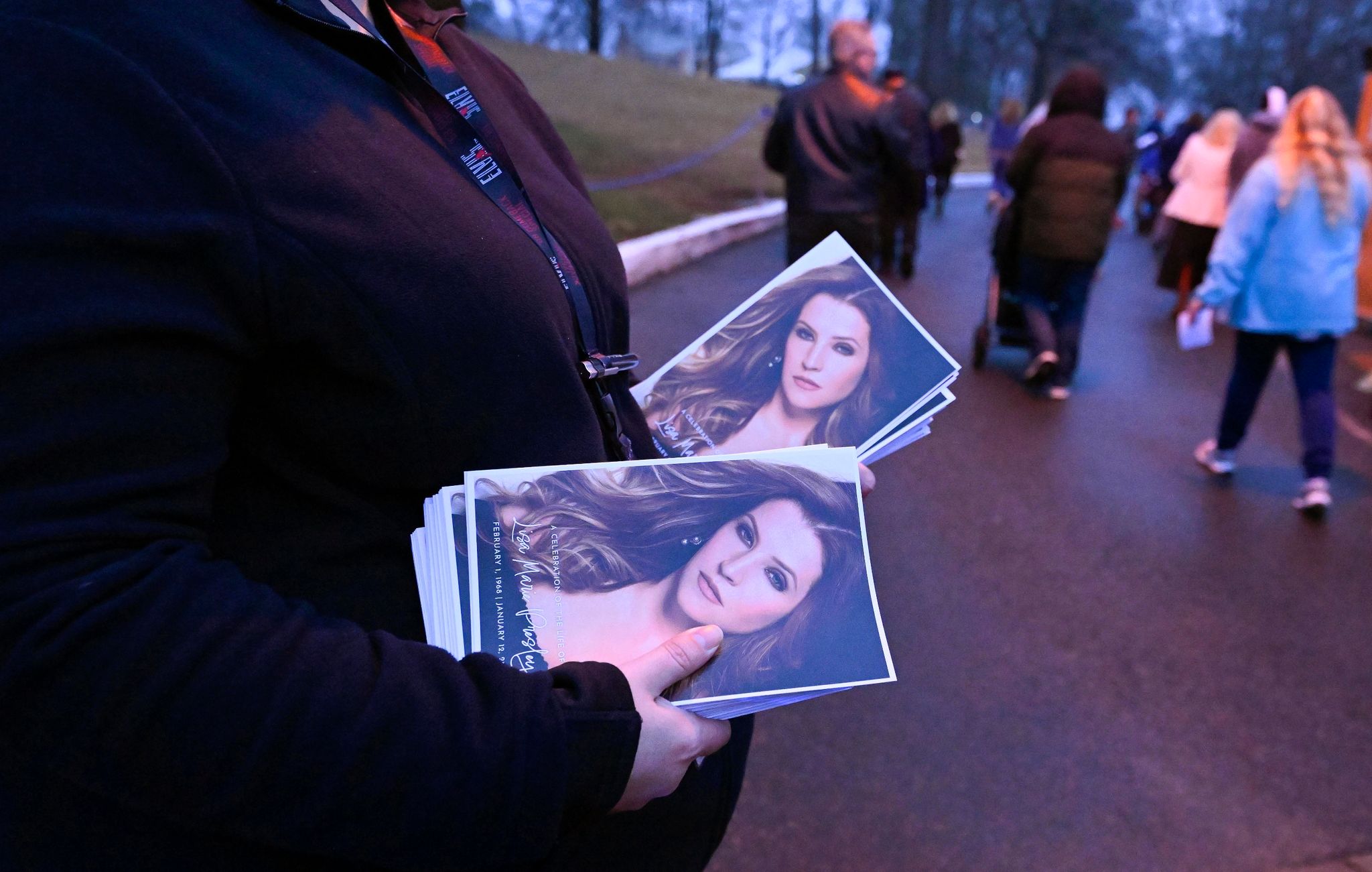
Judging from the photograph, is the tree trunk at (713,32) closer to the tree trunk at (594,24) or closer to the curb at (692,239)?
the tree trunk at (594,24)

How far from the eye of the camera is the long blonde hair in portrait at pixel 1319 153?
515 centimetres

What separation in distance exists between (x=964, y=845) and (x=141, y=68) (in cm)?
263

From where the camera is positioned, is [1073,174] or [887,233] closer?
Result: [1073,174]

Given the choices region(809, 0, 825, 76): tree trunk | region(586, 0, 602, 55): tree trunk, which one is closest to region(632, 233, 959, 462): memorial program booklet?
region(586, 0, 602, 55): tree trunk

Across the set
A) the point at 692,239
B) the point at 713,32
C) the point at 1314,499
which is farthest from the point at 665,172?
the point at 713,32

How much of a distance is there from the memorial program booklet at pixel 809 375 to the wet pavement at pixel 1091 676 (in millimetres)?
1677

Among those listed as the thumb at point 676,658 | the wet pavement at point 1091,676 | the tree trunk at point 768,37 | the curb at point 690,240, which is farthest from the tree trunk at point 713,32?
the thumb at point 676,658

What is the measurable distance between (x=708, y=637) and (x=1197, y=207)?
9797 mm

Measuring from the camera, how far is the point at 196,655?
0.79 meters

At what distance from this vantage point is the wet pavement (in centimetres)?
288

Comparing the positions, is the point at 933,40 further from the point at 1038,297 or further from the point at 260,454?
the point at 260,454

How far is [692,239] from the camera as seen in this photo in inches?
434

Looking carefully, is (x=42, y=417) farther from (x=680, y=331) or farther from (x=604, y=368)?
(x=680, y=331)

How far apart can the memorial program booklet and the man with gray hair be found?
550 centimetres
